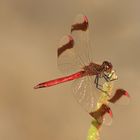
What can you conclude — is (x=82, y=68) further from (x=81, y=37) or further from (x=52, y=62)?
(x=52, y=62)

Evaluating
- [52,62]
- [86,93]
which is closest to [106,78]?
[86,93]

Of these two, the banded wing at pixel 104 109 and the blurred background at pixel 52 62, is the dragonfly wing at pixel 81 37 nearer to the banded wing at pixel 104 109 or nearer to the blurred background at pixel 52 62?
the banded wing at pixel 104 109

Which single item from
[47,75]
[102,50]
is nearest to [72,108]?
[47,75]

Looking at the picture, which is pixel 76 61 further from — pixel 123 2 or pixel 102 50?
pixel 123 2

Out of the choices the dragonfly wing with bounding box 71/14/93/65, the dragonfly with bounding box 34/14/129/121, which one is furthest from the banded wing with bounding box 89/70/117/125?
the dragonfly wing with bounding box 71/14/93/65

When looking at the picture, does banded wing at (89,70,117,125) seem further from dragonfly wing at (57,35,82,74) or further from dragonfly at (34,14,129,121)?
dragonfly wing at (57,35,82,74)

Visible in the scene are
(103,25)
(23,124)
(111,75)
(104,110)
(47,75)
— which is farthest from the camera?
(103,25)
